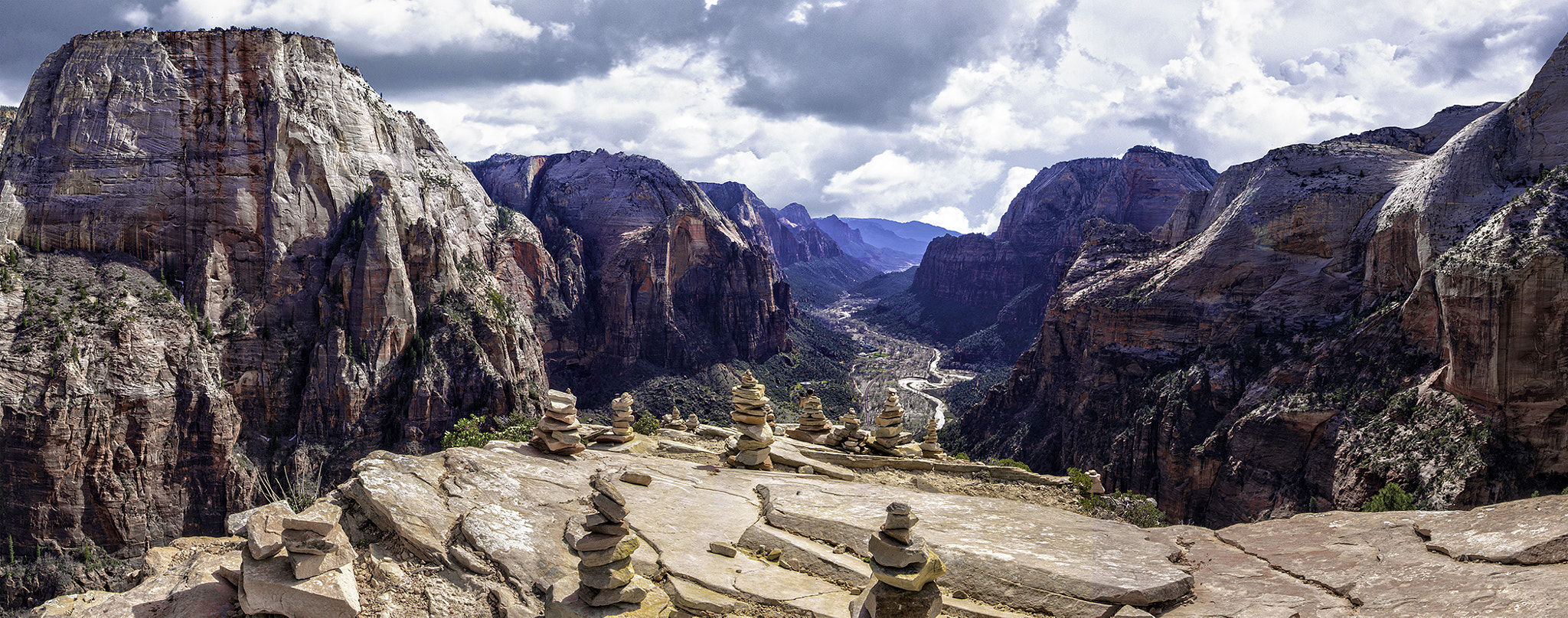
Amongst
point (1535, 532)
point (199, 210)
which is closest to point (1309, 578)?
point (1535, 532)

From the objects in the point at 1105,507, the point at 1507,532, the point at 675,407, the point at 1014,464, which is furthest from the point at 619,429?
the point at 675,407

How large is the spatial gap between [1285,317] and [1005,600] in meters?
79.9

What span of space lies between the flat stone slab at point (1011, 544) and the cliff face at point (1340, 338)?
46.3 meters

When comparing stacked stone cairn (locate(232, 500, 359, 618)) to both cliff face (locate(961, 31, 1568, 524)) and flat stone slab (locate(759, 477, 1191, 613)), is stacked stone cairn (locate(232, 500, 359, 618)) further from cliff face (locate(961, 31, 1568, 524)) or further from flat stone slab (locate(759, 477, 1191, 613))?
cliff face (locate(961, 31, 1568, 524))

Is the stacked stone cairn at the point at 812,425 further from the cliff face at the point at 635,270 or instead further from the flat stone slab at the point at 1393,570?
the cliff face at the point at 635,270

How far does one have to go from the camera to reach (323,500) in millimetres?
12680

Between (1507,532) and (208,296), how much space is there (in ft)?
326

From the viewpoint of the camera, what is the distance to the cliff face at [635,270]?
5635 inches

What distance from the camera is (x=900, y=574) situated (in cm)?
961

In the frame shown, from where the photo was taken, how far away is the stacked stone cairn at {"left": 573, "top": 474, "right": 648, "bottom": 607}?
10.4 meters

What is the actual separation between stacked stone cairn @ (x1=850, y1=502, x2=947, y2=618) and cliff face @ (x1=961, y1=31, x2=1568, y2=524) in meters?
51.1

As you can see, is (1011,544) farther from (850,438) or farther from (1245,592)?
(850,438)

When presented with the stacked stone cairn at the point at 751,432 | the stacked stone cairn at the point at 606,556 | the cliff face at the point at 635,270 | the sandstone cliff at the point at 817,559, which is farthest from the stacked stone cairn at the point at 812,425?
the cliff face at the point at 635,270

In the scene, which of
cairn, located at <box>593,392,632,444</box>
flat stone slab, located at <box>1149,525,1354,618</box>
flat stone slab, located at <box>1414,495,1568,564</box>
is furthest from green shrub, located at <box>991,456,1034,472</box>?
cairn, located at <box>593,392,632,444</box>
